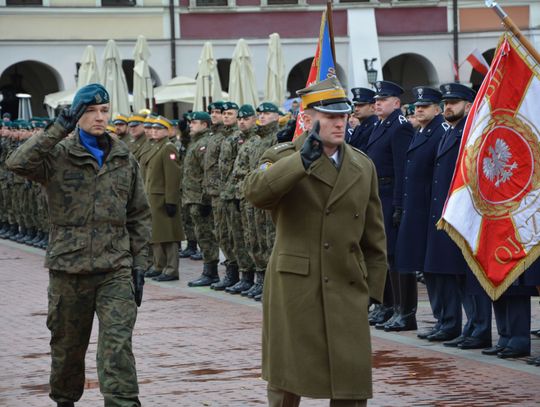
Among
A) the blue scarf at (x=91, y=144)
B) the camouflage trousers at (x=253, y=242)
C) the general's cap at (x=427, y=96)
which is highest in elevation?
the general's cap at (x=427, y=96)

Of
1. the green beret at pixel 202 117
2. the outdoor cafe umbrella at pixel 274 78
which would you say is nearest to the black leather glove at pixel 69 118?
the green beret at pixel 202 117

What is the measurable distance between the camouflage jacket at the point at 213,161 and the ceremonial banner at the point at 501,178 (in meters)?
6.08

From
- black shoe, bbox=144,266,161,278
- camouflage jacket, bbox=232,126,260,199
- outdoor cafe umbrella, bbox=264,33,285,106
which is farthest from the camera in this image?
outdoor cafe umbrella, bbox=264,33,285,106

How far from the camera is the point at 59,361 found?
8391mm

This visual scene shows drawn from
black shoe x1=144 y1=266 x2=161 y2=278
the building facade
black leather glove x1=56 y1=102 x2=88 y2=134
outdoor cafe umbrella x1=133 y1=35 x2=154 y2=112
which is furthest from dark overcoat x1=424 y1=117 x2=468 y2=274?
the building facade

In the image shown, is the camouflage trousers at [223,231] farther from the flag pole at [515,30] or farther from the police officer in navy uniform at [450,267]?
the flag pole at [515,30]

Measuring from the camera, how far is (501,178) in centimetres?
1101

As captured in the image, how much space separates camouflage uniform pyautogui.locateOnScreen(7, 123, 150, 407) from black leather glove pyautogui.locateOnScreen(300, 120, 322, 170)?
6.06 ft

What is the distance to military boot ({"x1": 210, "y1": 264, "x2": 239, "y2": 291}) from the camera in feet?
54.3

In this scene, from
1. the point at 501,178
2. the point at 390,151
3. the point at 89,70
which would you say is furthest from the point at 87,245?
the point at 89,70

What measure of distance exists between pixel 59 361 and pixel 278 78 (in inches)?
848

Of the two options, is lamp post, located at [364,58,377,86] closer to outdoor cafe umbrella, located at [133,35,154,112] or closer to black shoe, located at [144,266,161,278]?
outdoor cafe umbrella, located at [133,35,154,112]

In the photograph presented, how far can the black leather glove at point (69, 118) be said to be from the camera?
318 inches

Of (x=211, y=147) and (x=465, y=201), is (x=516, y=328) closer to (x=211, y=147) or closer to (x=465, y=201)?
(x=465, y=201)
